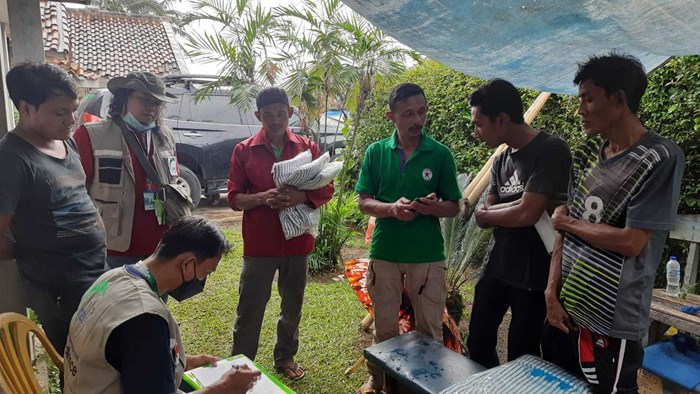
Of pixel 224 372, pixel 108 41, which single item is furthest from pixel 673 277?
pixel 108 41

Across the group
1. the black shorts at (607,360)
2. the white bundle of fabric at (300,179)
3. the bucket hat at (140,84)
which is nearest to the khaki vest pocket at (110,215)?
the bucket hat at (140,84)

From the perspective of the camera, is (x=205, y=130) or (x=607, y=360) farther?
(x=205, y=130)

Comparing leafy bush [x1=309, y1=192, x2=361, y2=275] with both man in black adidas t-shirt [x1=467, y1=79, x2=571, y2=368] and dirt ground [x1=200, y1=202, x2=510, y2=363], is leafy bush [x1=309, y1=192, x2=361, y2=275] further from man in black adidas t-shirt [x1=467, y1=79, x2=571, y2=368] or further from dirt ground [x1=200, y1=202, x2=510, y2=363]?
man in black adidas t-shirt [x1=467, y1=79, x2=571, y2=368]

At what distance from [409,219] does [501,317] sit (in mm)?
Answer: 745

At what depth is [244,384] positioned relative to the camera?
61.4 inches

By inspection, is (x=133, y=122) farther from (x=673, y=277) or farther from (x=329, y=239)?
(x=673, y=277)

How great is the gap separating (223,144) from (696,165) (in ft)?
24.6

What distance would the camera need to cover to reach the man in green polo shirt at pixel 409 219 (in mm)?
2795

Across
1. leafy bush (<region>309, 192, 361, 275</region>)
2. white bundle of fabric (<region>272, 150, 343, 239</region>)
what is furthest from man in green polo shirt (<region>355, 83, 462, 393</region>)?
leafy bush (<region>309, 192, 361, 275</region>)

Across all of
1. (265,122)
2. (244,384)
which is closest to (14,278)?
(265,122)

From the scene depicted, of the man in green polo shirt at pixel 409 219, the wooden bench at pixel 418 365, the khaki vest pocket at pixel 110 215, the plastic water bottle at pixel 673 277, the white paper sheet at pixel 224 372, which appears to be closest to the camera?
the white paper sheet at pixel 224 372

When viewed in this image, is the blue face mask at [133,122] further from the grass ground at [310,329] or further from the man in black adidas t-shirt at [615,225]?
the man in black adidas t-shirt at [615,225]

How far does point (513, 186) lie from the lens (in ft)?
8.00

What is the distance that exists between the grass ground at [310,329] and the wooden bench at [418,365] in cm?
94
